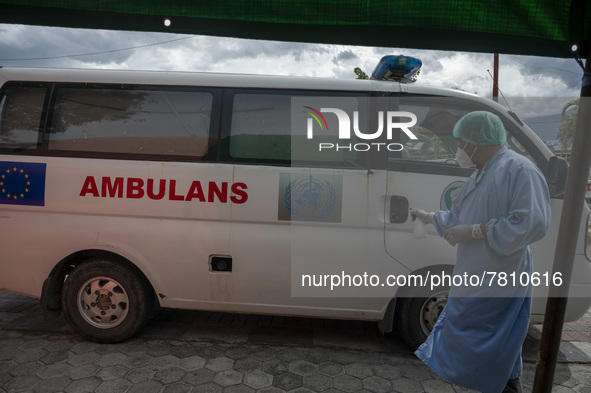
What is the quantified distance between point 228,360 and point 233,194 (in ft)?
4.48

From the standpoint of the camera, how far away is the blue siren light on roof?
345cm

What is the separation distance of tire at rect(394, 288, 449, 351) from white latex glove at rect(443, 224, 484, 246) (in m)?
1.15

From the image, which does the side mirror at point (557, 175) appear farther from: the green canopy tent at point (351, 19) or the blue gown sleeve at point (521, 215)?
the green canopy tent at point (351, 19)

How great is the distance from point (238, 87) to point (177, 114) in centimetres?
57

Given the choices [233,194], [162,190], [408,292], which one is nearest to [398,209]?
[408,292]

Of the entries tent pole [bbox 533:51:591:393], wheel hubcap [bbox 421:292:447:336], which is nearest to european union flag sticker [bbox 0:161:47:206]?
wheel hubcap [bbox 421:292:447:336]

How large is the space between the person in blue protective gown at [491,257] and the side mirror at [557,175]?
1036mm

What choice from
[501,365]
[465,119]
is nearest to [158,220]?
[465,119]

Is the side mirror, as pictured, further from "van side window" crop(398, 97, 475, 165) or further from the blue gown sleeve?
the blue gown sleeve

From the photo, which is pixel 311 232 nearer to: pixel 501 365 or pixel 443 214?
pixel 443 214

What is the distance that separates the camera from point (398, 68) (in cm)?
348

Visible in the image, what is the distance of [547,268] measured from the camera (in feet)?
10.6

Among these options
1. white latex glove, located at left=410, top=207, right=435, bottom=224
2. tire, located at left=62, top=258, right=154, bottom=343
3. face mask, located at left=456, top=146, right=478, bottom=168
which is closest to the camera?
face mask, located at left=456, top=146, right=478, bottom=168

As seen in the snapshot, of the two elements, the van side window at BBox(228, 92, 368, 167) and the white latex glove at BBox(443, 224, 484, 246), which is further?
the van side window at BBox(228, 92, 368, 167)
